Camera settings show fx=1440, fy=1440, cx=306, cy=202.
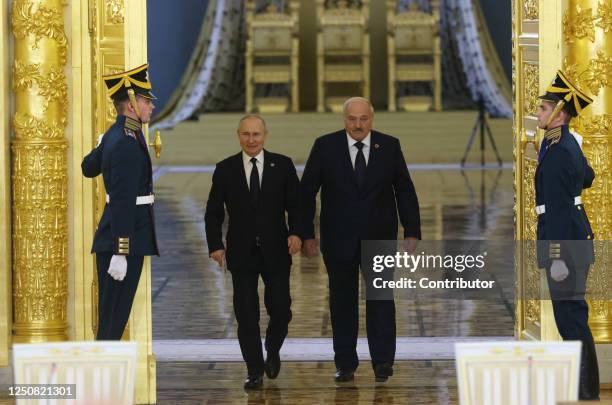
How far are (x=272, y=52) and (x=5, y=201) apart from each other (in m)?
15.3

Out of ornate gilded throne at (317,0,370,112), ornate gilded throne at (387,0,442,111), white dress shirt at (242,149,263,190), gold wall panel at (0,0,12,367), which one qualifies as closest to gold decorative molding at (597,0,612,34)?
white dress shirt at (242,149,263,190)

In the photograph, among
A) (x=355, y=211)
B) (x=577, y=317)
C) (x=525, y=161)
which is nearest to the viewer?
(x=577, y=317)

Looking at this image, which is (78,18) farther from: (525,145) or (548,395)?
(548,395)

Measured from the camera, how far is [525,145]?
7.46 metres

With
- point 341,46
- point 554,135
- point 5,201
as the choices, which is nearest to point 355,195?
point 554,135

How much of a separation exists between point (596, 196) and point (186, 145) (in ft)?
46.9

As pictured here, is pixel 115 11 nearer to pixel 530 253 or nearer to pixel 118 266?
pixel 118 266

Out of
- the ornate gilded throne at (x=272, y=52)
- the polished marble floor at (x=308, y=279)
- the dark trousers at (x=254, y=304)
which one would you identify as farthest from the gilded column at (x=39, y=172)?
the ornate gilded throne at (x=272, y=52)

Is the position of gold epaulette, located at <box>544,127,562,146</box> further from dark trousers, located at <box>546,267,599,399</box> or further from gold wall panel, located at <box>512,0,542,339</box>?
gold wall panel, located at <box>512,0,542,339</box>

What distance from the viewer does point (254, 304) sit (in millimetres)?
7293

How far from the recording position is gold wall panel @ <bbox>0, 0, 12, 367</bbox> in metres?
7.17

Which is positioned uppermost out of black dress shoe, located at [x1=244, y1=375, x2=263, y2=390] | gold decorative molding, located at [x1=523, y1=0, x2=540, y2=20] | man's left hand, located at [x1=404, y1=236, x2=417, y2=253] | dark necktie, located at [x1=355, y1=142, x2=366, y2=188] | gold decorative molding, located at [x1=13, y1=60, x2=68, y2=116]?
gold decorative molding, located at [x1=523, y1=0, x2=540, y2=20]

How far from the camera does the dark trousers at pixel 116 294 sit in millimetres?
6676

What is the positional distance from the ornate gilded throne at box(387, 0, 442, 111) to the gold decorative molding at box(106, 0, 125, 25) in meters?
14.8
